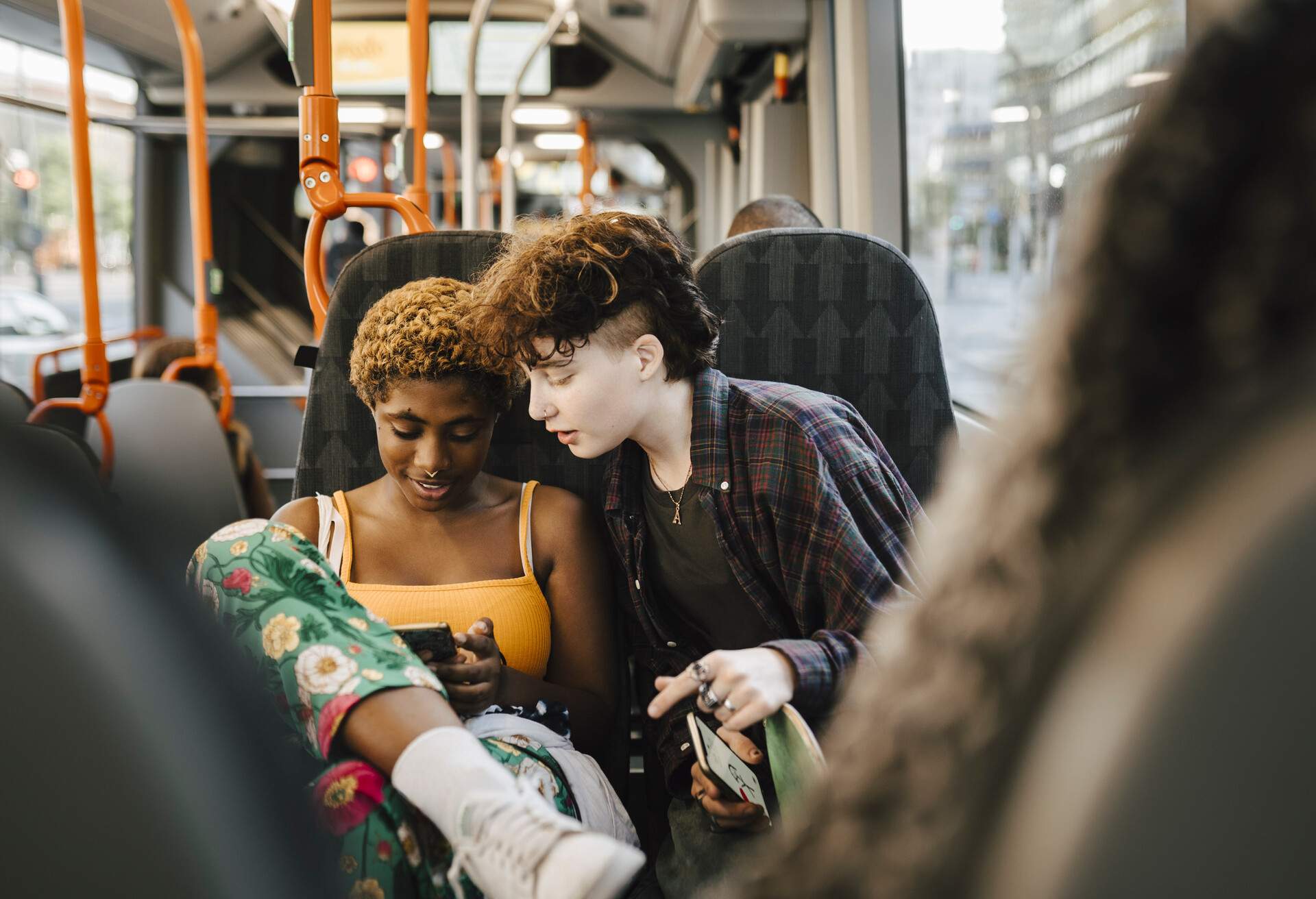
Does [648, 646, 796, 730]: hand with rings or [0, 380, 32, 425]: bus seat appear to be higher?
[0, 380, 32, 425]: bus seat

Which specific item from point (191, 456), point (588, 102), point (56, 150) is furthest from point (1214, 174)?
point (588, 102)

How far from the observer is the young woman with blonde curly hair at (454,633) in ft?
2.97

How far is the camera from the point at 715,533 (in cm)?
128

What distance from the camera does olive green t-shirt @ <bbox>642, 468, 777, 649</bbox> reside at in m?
1.31

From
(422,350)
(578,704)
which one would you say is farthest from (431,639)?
(422,350)

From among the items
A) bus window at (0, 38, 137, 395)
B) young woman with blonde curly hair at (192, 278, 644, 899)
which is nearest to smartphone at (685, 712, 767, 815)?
young woman with blonde curly hair at (192, 278, 644, 899)

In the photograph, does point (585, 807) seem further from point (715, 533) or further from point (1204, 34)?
point (1204, 34)

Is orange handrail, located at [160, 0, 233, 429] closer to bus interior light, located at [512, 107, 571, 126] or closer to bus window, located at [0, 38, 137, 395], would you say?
bus window, located at [0, 38, 137, 395]

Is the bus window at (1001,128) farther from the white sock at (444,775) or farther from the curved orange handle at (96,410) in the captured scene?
the curved orange handle at (96,410)

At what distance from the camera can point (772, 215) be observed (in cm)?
236

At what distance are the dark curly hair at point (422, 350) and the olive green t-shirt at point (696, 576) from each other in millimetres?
262

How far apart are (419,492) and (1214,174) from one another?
3.80 ft

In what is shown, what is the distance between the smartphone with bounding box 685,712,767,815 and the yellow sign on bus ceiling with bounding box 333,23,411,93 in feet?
18.6

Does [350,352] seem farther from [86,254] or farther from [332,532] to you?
[86,254]
